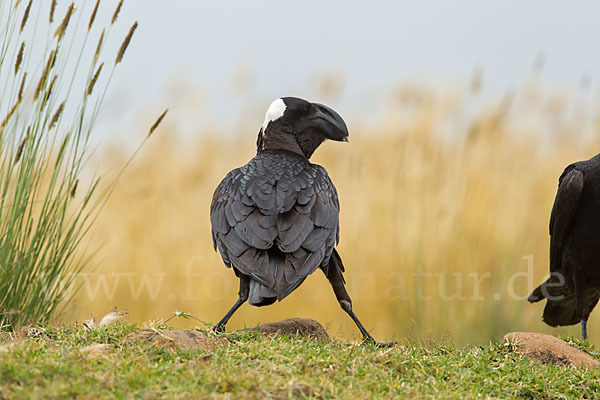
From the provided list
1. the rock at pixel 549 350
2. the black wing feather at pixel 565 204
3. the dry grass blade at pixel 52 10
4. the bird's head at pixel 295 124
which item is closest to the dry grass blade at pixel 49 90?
the dry grass blade at pixel 52 10

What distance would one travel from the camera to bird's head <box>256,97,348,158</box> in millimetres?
4840

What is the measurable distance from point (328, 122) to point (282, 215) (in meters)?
0.98

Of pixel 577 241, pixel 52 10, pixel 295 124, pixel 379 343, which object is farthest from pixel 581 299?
pixel 52 10

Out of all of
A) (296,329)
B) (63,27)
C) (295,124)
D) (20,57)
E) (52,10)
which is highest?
(52,10)

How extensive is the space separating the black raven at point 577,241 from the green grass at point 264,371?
1.42m

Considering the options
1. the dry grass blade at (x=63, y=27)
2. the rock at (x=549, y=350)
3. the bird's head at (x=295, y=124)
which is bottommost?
the rock at (x=549, y=350)

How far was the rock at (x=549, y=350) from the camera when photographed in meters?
4.14

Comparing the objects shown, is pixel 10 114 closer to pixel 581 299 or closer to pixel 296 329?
pixel 296 329

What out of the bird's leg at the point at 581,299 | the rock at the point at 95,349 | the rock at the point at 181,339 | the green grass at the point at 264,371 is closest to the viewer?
the green grass at the point at 264,371

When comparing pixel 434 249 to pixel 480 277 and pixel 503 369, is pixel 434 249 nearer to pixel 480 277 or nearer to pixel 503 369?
pixel 480 277

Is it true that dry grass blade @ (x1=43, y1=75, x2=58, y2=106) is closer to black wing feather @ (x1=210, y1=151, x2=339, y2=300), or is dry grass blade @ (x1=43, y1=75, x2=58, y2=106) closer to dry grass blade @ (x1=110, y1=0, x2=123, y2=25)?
dry grass blade @ (x1=110, y1=0, x2=123, y2=25)

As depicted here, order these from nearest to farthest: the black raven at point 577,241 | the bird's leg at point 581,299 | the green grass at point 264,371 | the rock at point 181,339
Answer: the green grass at point 264,371 < the rock at point 181,339 < the black raven at point 577,241 < the bird's leg at point 581,299

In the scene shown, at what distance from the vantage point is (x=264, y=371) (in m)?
3.02

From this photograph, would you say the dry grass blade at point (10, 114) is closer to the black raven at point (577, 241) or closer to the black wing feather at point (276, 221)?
the black wing feather at point (276, 221)
